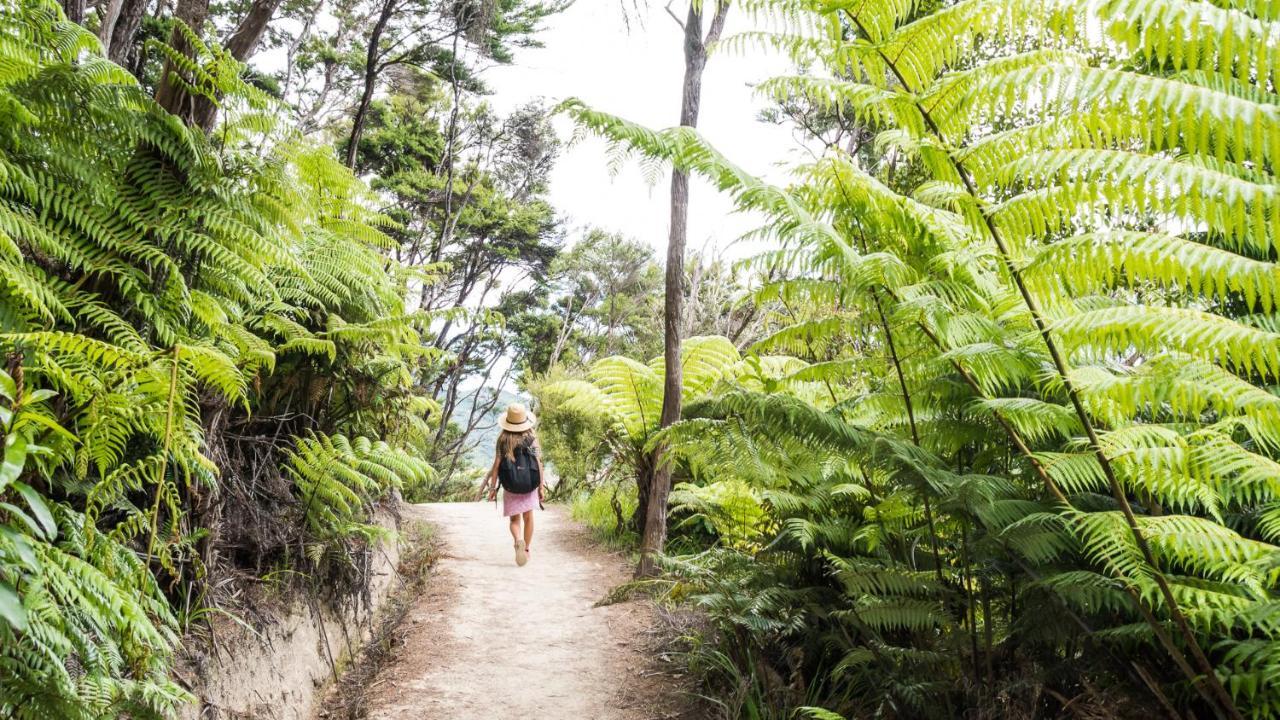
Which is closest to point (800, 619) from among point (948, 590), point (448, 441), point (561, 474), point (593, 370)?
point (948, 590)

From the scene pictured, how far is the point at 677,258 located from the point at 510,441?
2.48 m

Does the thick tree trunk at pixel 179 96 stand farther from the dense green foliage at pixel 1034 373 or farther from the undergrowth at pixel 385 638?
the undergrowth at pixel 385 638

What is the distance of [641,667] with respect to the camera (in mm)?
4004

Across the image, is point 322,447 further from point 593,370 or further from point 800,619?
point 593,370

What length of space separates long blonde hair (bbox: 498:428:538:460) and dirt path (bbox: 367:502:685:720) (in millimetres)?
979

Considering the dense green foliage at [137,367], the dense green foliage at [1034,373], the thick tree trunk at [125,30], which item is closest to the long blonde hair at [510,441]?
the dense green foliage at [137,367]

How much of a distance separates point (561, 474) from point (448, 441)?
11.6 meters

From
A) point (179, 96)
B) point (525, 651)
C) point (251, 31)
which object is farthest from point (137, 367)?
point (525, 651)

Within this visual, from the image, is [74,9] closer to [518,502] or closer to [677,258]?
[677,258]

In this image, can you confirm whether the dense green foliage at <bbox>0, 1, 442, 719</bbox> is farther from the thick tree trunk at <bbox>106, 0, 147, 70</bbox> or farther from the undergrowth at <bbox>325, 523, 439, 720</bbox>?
the thick tree trunk at <bbox>106, 0, 147, 70</bbox>

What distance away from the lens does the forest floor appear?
350cm

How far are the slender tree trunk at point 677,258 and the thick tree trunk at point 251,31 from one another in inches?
108

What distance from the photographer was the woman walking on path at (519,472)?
255 inches

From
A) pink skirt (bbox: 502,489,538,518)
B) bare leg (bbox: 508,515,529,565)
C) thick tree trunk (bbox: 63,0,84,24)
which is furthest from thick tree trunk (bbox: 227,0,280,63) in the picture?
bare leg (bbox: 508,515,529,565)
